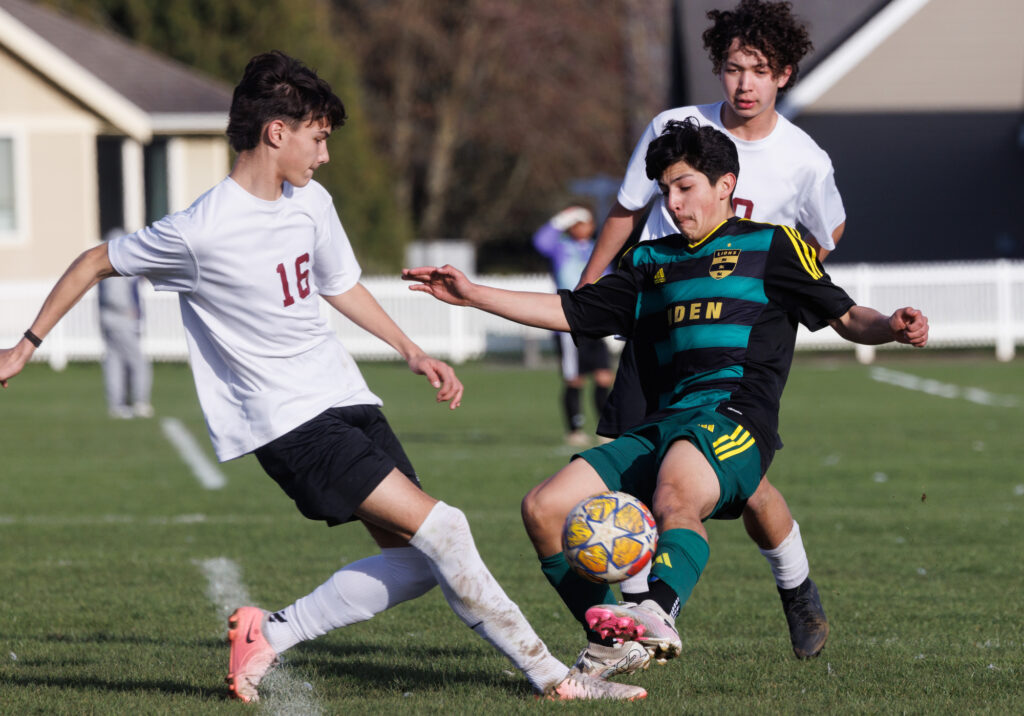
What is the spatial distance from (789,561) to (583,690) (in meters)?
1.21

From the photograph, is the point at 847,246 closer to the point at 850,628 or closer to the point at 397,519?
the point at 850,628

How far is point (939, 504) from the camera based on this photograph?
991 cm

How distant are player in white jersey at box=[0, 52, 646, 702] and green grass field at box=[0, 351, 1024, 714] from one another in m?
0.29

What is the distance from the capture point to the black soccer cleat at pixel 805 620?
5.66 meters

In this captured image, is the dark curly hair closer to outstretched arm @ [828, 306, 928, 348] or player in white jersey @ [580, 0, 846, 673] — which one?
player in white jersey @ [580, 0, 846, 673]

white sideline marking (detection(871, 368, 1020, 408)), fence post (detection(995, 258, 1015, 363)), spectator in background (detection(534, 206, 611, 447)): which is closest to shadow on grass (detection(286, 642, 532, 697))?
spectator in background (detection(534, 206, 611, 447))

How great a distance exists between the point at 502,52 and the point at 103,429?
32.9m

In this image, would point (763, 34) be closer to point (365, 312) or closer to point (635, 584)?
point (365, 312)

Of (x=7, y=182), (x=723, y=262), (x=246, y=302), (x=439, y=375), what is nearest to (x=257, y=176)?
(x=246, y=302)

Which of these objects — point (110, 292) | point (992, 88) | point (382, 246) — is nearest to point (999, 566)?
point (110, 292)

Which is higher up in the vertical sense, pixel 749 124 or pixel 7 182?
pixel 749 124

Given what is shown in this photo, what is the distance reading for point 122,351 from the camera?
17875 millimetres

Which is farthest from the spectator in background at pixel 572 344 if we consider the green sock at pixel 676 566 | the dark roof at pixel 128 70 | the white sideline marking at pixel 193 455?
the dark roof at pixel 128 70

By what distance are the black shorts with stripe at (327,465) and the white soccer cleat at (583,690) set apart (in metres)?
0.86
